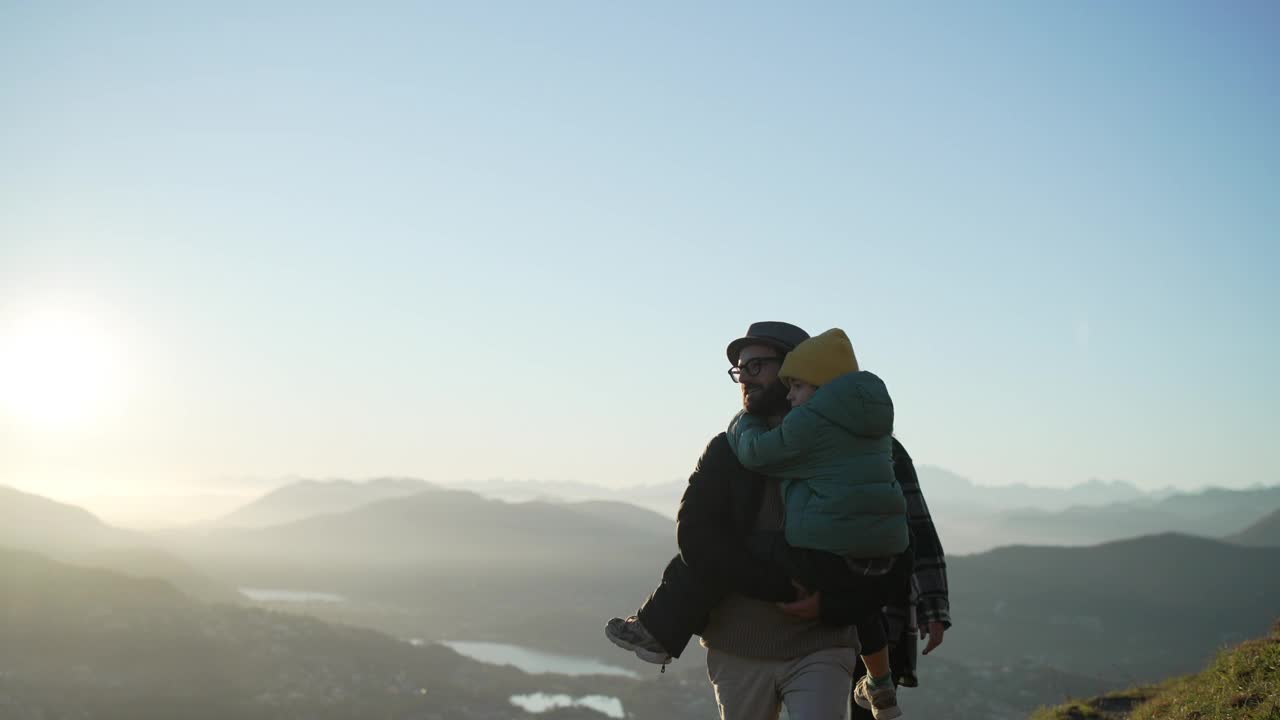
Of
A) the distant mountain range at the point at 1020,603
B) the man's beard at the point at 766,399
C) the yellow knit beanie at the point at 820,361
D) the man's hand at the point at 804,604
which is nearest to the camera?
the man's hand at the point at 804,604

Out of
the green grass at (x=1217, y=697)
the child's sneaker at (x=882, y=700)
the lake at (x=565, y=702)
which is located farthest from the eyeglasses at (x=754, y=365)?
the lake at (x=565, y=702)

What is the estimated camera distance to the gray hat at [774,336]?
4.74m

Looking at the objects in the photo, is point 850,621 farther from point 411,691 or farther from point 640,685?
point 640,685

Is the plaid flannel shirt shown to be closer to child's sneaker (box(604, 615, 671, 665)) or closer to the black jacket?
the black jacket

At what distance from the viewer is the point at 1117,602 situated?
117562 millimetres

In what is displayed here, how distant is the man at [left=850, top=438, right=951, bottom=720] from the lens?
4957mm

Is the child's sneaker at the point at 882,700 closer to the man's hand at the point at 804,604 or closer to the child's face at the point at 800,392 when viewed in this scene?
the man's hand at the point at 804,604

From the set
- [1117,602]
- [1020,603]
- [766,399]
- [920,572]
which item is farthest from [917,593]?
[1117,602]

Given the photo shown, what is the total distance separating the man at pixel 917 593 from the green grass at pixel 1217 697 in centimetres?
305

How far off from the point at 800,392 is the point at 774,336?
38 cm

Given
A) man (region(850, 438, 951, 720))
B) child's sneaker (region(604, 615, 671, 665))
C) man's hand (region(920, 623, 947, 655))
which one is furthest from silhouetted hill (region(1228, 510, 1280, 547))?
child's sneaker (region(604, 615, 671, 665))

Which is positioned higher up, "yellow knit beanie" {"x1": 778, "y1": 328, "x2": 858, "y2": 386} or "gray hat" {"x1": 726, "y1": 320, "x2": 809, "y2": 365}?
"gray hat" {"x1": 726, "y1": 320, "x2": 809, "y2": 365}

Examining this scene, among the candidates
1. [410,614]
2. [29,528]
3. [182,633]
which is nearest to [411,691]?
[182,633]

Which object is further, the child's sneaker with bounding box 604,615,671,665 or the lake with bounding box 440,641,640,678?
the lake with bounding box 440,641,640,678
